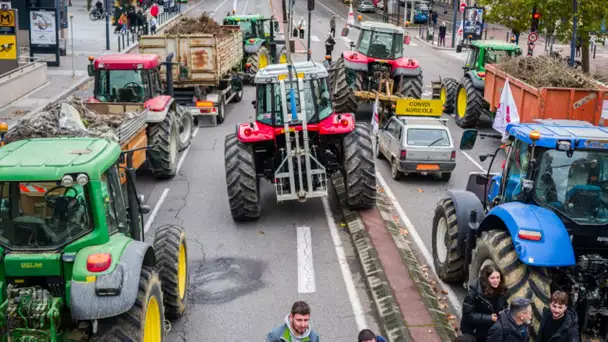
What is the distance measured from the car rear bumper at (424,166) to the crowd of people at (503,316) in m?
8.71

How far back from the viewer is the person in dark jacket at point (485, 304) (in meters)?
7.61

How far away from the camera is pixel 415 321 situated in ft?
30.8

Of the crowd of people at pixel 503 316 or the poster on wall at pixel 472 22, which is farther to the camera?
the poster on wall at pixel 472 22

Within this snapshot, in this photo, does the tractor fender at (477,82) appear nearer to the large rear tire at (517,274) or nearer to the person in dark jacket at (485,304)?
the large rear tire at (517,274)

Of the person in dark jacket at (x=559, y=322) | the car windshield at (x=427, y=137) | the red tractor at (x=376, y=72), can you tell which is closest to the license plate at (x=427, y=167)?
the car windshield at (x=427, y=137)

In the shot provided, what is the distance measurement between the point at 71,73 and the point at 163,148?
16.2 meters

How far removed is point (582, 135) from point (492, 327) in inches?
102

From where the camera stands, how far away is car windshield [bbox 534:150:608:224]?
26.6 ft

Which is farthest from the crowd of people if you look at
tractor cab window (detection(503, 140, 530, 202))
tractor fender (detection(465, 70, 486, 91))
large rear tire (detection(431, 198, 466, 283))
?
tractor fender (detection(465, 70, 486, 91))

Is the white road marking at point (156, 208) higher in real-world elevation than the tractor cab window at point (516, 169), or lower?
lower

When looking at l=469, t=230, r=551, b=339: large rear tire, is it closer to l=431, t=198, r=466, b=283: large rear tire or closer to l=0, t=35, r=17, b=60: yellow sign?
l=431, t=198, r=466, b=283: large rear tire

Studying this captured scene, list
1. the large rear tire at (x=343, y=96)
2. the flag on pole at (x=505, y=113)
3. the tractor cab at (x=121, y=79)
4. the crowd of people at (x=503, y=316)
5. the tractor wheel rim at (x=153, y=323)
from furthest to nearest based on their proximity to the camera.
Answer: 1. the large rear tire at (x=343, y=96)
2. the tractor cab at (x=121, y=79)
3. the flag on pole at (x=505, y=113)
4. the tractor wheel rim at (x=153, y=323)
5. the crowd of people at (x=503, y=316)

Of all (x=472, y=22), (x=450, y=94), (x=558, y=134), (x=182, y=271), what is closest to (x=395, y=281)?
(x=182, y=271)

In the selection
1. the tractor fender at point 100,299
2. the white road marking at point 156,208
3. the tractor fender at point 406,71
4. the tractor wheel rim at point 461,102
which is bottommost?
the white road marking at point 156,208
